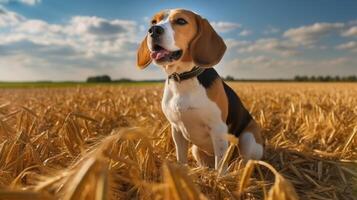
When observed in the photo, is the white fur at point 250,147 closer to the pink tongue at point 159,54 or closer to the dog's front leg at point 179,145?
the dog's front leg at point 179,145

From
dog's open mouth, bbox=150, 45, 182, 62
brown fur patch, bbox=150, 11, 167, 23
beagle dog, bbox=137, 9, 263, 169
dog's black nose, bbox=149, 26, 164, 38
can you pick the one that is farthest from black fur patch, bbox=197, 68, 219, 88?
brown fur patch, bbox=150, 11, 167, 23

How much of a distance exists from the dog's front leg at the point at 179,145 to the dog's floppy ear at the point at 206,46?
735 millimetres

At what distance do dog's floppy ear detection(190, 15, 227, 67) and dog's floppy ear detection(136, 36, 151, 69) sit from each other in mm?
665

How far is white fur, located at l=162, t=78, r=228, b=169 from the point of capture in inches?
151

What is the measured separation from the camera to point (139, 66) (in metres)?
4.54

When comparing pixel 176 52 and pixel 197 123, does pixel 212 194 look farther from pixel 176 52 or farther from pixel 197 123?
pixel 176 52

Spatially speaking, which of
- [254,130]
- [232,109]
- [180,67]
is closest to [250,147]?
[254,130]

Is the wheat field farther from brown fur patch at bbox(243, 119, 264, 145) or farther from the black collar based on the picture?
the black collar

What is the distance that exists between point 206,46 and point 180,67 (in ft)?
0.98

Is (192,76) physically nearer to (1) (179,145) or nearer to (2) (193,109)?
(2) (193,109)

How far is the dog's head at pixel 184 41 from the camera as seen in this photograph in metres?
3.82

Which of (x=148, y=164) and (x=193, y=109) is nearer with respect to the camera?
(x=148, y=164)

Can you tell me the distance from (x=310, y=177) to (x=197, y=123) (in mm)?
1124

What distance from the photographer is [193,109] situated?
12.6 feet
